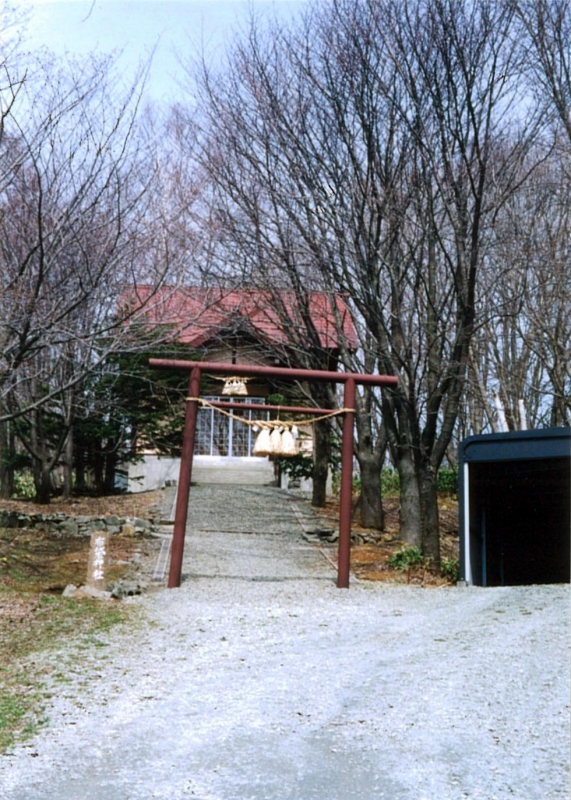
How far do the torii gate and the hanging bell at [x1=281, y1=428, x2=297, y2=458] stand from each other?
1.27 ft

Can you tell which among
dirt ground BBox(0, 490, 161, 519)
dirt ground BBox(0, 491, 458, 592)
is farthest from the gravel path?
dirt ground BBox(0, 490, 161, 519)

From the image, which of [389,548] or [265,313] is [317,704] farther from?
[389,548]

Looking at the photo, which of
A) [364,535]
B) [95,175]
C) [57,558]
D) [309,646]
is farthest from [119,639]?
[364,535]

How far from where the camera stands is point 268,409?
1265cm

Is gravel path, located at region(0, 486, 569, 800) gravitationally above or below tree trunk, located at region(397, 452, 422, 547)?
below

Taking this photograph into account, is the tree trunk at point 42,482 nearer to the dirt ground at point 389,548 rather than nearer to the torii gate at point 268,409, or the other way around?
the dirt ground at point 389,548

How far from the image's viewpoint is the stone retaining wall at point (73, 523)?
18.1 metres

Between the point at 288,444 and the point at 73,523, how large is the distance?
24.2 feet

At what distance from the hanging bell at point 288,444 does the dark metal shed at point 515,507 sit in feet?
8.33

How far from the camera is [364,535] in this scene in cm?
1878

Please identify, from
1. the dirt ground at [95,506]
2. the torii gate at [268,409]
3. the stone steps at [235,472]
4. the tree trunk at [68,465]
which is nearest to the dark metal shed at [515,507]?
the torii gate at [268,409]

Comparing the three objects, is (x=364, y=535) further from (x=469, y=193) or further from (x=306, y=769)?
(x=306, y=769)

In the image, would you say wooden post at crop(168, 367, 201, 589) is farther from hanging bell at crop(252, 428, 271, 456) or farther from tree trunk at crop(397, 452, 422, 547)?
tree trunk at crop(397, 452, 422, 547)

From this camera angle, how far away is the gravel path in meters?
5.25
